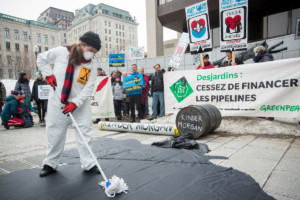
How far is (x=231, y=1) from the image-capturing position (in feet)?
19.5

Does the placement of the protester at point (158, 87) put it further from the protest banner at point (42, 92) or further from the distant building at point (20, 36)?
the distant building at point (20, 36)

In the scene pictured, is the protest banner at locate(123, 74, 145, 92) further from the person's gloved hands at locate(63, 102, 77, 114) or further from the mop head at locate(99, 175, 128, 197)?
the mop head at locate(99, 175, 128, 197)

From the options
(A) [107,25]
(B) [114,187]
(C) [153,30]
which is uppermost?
(A) [107,25]

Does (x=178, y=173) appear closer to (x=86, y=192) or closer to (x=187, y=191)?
(x=187, y=191)

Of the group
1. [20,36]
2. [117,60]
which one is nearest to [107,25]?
[20,36]

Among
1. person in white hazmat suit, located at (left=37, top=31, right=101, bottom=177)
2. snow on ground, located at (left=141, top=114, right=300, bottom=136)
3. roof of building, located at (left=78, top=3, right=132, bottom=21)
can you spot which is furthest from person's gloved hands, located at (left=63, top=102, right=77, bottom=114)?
roof of building, located at (left=78, top=3, right=132, bottom=21)

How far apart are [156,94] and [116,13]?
101 m

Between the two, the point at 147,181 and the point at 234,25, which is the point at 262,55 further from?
the point at 147,181

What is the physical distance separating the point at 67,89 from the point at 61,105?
0.24m

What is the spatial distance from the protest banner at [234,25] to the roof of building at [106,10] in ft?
321

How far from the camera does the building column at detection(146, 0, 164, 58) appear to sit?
53.0ft

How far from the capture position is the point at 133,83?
776cm

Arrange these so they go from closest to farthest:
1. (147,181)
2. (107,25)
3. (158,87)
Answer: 1. (147,181)
2. (158,87)
3. (107,25)

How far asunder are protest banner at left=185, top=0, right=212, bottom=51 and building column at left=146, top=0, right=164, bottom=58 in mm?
10095
